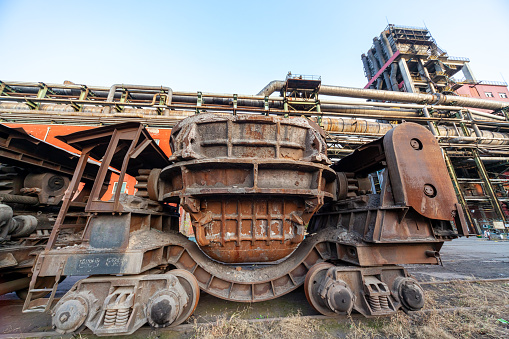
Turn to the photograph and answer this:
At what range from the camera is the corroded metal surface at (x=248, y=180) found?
9.95 ft

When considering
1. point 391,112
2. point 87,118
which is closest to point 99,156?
point 87,118

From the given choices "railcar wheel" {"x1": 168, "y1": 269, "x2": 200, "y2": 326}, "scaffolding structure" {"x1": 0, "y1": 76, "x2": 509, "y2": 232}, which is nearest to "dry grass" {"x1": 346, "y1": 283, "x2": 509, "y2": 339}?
"railcar wheel" {"x1": 168, "y1": 269, "x2": 200, "y2": 326}

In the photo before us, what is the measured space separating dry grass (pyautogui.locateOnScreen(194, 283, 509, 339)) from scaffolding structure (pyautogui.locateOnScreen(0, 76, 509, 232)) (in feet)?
37.2

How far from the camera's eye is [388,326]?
2803 millimetres

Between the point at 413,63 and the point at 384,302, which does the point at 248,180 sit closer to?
the point at 384,302

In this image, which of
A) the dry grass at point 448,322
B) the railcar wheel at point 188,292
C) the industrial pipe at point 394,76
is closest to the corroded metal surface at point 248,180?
the railcar wheel at point 188,292

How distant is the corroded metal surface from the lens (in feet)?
9.95

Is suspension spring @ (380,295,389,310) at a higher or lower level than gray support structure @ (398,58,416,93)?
lower

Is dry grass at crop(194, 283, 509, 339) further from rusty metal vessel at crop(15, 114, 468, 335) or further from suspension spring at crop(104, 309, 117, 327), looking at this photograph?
suspension spring at crop(104, 309, 117, 327)

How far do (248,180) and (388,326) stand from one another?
2985 millimetres

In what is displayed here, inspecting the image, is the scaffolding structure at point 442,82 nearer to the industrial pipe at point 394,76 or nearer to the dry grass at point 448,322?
the industrial pipe at point 394,76

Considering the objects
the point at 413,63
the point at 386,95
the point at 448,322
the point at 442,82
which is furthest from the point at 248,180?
the point at 413,63

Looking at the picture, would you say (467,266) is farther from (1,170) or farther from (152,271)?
(1,170)

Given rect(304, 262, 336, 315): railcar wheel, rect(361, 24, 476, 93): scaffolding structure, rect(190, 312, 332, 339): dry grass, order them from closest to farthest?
rect(190, 312, 332, 339): dry grass < rect(304, 262, 336, 315): railcar wheel < rect(361, 24, 476, 93): scaffolding structure
